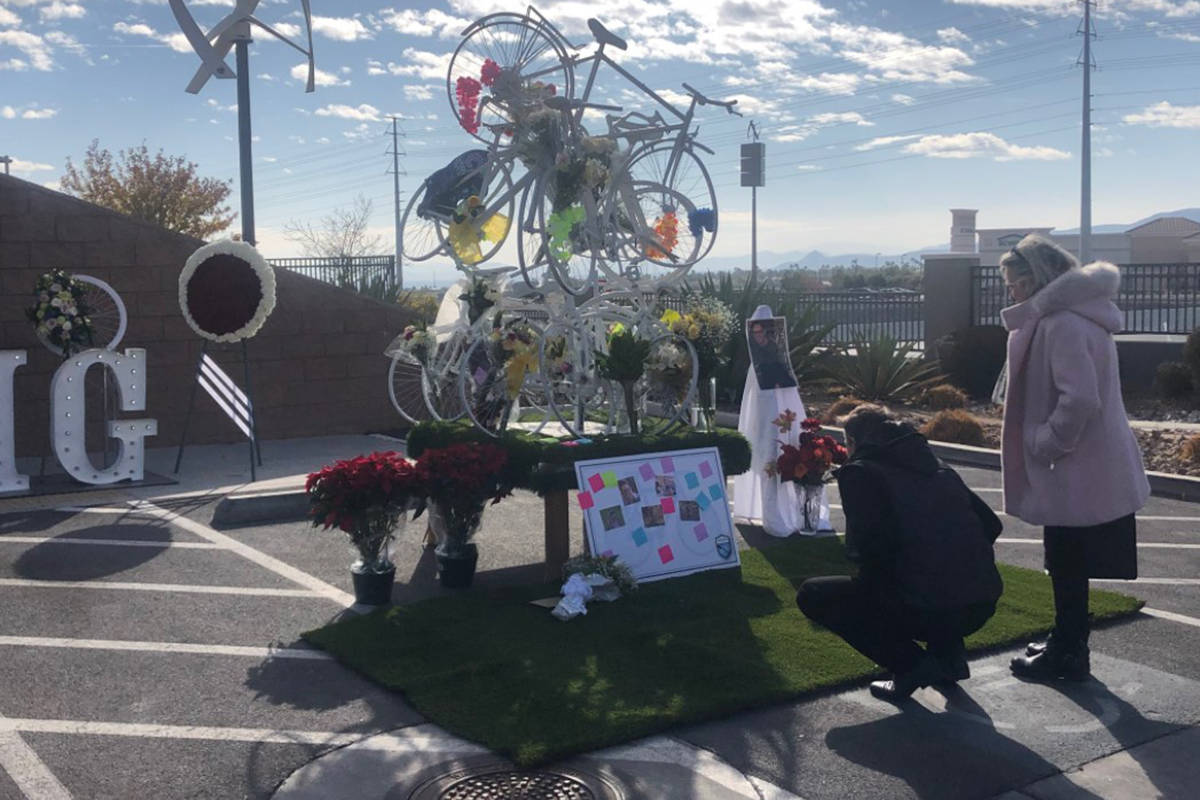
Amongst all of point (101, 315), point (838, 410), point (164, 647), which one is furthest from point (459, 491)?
point (838, 410)

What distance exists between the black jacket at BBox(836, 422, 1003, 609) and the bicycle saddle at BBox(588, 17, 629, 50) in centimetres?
386

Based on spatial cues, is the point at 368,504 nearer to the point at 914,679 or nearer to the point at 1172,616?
the point at 914,679

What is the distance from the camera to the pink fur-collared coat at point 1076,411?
5445mm

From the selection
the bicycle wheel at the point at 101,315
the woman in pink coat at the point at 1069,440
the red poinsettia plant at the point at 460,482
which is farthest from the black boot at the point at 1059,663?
the bicycle wheel at the point at 101,315

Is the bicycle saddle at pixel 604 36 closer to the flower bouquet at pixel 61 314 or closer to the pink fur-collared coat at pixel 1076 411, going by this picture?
the pink fur-collared coat at pixel 1076 411

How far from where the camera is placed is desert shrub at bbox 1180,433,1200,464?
11.4 metres

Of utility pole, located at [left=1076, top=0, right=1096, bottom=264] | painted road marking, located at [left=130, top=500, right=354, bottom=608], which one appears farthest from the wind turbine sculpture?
utility pole, located at [left=1076, top=0, right=1096, bottom=264]

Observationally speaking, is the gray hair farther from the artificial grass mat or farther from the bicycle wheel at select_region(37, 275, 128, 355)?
the bicycle wheel at select_region(37, 275, 128, 355)

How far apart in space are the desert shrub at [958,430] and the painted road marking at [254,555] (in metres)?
7.71

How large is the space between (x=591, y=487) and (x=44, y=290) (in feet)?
21.0

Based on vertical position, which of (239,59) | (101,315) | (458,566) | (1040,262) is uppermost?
(239,59)

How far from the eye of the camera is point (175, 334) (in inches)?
520

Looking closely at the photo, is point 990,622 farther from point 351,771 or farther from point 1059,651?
point 351,771

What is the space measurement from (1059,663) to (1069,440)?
1079mm
